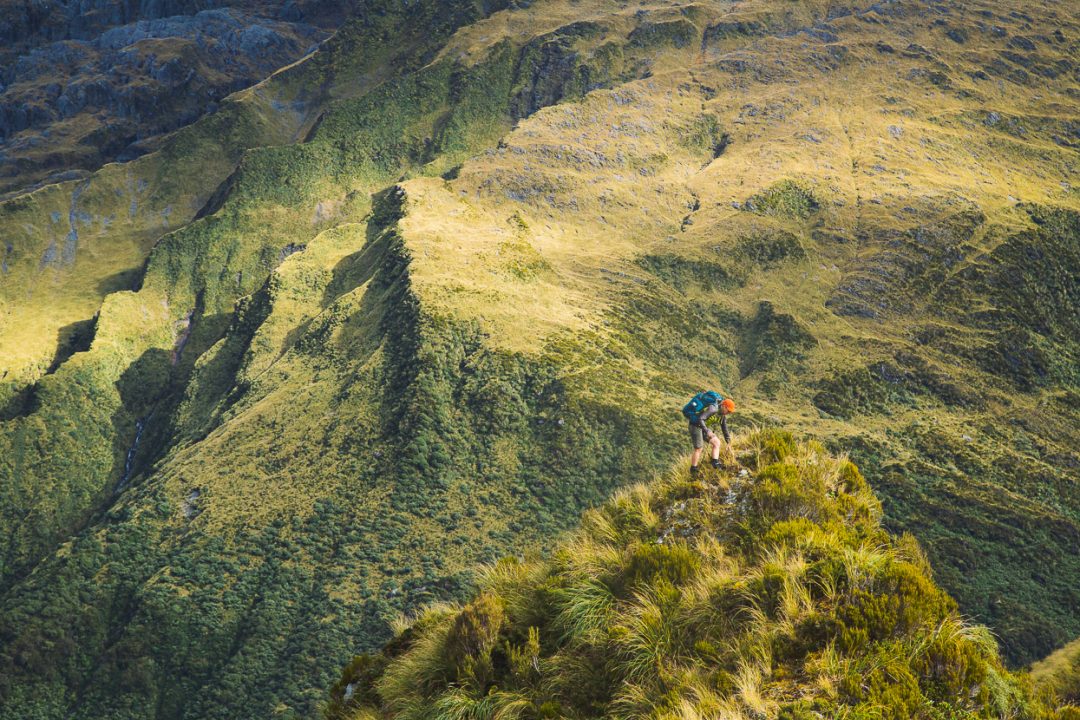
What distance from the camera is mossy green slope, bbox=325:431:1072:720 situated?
12133 mm

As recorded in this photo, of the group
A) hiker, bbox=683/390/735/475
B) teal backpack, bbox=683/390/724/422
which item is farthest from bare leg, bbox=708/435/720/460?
teal backpack, bbox=683/390/724/422

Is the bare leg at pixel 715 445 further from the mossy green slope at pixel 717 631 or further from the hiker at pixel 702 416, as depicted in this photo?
the mossy green slope at pixel 717 631

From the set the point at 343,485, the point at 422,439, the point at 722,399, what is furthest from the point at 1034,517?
the point at 722,399

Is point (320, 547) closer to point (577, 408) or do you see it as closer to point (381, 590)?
point (381, 590)

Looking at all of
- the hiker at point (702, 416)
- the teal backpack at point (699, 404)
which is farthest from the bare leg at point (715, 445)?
the teal backpack at point (699, 404)

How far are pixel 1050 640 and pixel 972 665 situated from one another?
6502 inches

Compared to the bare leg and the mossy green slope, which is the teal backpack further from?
the mossy green slope

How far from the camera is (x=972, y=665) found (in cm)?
1222

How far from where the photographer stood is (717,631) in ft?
46.8

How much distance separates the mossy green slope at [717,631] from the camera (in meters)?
12.1

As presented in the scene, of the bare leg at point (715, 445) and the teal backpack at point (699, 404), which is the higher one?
the teal backpack at point (699, 404)

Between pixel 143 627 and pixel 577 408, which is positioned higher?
pixel 577 408

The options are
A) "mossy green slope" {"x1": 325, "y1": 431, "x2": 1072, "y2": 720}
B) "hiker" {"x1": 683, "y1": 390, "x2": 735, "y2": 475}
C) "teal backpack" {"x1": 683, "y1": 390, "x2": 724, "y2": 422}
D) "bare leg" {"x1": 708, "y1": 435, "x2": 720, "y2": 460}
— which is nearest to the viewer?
"mossy green slope" {"x1": 325, "y1": 431, "x2": 1072, "y2": 720}

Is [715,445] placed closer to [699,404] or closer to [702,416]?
[702,416]
